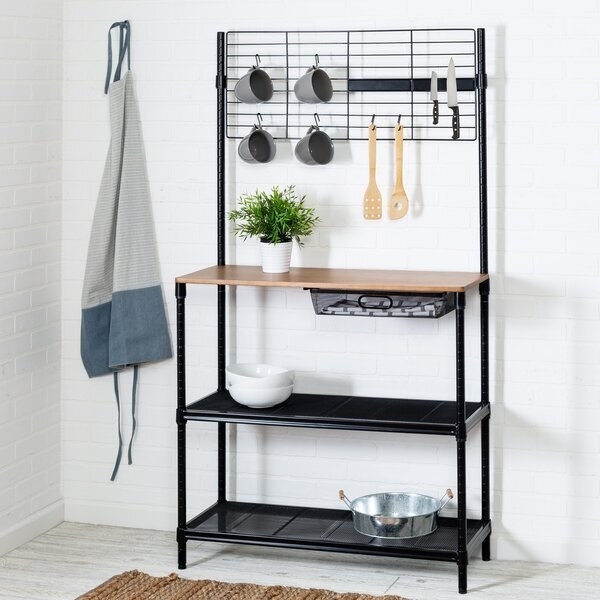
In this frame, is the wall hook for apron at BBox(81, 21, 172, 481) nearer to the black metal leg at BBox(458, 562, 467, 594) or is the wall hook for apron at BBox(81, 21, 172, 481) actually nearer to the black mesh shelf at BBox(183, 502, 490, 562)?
the black mesh shelf at BBox(183, 502, 490, 562)

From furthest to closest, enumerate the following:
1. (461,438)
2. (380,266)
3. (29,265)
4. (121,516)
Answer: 1. (121,516)
2. (29,265)
3. (380,266)
4. (461,438)

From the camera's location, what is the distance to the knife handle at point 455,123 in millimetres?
3848

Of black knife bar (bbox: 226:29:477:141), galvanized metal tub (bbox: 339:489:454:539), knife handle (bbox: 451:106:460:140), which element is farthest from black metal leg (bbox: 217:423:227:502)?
knife handle (bbox: 451:106:460:140)

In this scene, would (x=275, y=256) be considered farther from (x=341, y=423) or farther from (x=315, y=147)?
(x=341, y=423)

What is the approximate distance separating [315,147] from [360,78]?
30 centimetres

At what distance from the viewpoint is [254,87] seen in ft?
13.0

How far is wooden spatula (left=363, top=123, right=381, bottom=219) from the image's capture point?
395 centimetres

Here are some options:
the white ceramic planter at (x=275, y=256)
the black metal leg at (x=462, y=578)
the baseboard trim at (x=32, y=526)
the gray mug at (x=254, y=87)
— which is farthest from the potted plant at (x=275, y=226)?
A: the baseboard trim at (x=32, y=526)

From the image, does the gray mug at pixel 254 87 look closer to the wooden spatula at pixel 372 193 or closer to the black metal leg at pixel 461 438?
the wooden spatula at pixel 372 193

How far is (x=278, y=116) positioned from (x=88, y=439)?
1475 millimetres

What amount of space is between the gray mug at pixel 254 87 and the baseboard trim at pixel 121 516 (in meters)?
1.61

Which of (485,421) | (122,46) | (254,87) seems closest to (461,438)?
(485,421)

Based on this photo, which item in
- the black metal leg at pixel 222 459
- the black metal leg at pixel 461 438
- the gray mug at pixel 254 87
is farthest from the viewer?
the black metal leg at pixel 222 459

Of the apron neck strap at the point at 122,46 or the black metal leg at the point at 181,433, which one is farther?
the apron neck strap at the point at 122,46
